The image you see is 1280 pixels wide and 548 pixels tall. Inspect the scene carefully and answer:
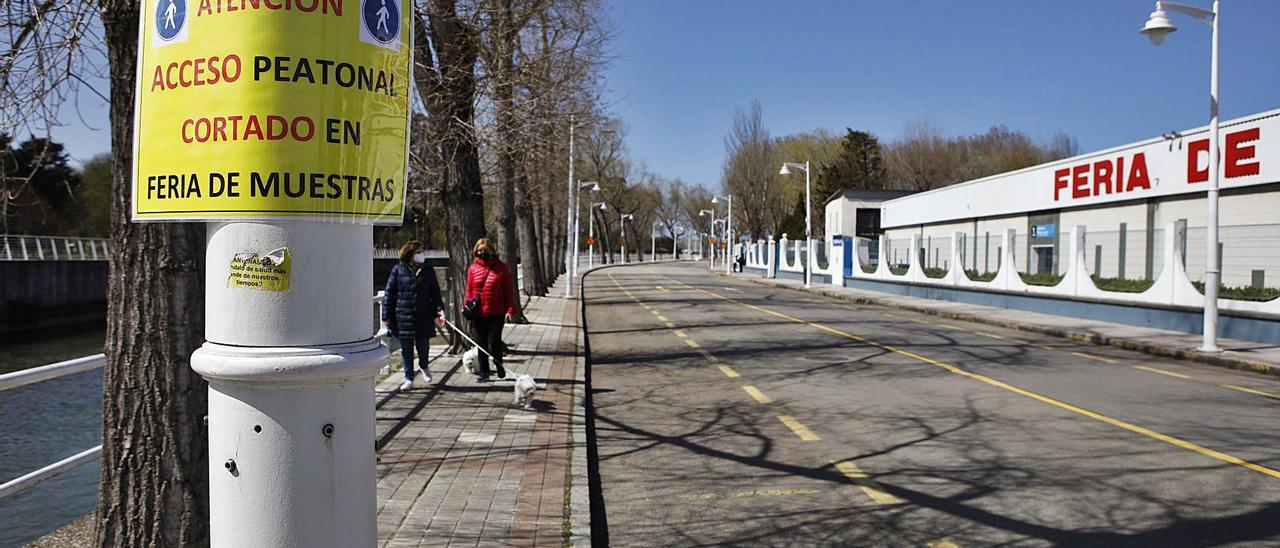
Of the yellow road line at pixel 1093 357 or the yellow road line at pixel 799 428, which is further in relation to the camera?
the yellow road line at pixel 1093 357

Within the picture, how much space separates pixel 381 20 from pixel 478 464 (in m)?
5.35

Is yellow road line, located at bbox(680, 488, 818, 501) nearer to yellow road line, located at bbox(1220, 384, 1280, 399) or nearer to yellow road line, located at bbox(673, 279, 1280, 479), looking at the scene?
yellow road line, located at bbox(673, 279, 1280, 479)

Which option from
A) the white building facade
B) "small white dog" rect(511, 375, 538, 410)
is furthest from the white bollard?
the white building facade

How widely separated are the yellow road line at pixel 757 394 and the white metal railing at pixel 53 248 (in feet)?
114

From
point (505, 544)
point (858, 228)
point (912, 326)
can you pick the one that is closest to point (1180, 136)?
point (912, 326)

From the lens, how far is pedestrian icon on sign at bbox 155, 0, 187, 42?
7.55 feet

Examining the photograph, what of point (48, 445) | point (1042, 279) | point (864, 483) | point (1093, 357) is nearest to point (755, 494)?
point (864, 483)

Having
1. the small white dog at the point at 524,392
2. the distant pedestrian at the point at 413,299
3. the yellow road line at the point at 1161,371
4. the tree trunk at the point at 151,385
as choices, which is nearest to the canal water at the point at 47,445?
the distant pedestrian at the point at 413,299

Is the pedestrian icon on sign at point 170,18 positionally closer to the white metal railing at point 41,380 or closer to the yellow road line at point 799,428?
the white metal railing at point 41,380

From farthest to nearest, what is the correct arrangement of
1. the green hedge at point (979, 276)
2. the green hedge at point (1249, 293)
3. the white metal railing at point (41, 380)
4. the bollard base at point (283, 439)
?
the green hedge at point (979, 276) < the green hedge at point (1249, 293) < the white metal railing at point (41, 380) < the bollard base at point (283, 439)

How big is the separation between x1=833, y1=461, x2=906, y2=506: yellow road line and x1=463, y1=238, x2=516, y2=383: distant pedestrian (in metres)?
5.76

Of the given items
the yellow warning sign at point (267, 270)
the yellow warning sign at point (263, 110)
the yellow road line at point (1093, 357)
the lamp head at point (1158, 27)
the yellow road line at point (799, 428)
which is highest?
the lamp head at point (1158, 27)

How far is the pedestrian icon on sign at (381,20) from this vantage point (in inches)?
91.5

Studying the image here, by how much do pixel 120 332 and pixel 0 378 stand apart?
129cm
